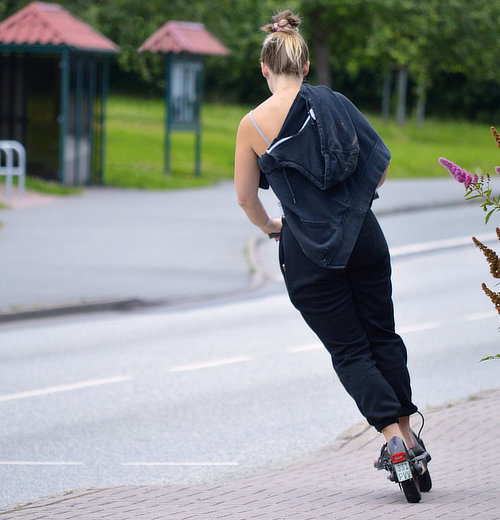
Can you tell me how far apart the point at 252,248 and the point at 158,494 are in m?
11.3

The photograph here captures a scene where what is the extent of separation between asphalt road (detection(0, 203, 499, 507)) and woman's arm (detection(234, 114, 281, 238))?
175 centimetres

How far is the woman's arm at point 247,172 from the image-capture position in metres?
4.39

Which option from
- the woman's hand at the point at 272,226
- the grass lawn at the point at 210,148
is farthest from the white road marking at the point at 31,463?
the grass lawn at the point at 210,148

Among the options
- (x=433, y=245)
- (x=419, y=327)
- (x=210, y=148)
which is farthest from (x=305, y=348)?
(x=210, y=148)

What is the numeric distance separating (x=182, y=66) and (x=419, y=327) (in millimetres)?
15931

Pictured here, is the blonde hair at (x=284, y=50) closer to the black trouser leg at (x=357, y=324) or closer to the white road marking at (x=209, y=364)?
the black trouser leg at (x=357, y=324)

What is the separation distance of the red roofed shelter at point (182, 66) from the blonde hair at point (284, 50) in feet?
66.2

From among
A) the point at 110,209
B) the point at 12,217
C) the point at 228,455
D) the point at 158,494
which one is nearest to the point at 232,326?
the point at 228,455

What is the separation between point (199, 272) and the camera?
13820 millimetres

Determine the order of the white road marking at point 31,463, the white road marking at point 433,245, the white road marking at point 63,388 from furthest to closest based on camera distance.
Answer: the white road marking at point 433,245, the white road marking at point 63,388, the white road marking at point 31,463

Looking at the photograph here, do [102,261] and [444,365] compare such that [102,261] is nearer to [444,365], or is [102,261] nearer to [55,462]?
[444,365]

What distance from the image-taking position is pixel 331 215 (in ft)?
14.0

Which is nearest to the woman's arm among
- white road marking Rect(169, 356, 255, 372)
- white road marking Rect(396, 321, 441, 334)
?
white road marking Rect(169, 356, 255, 372)

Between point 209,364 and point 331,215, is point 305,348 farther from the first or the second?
point 331,215
